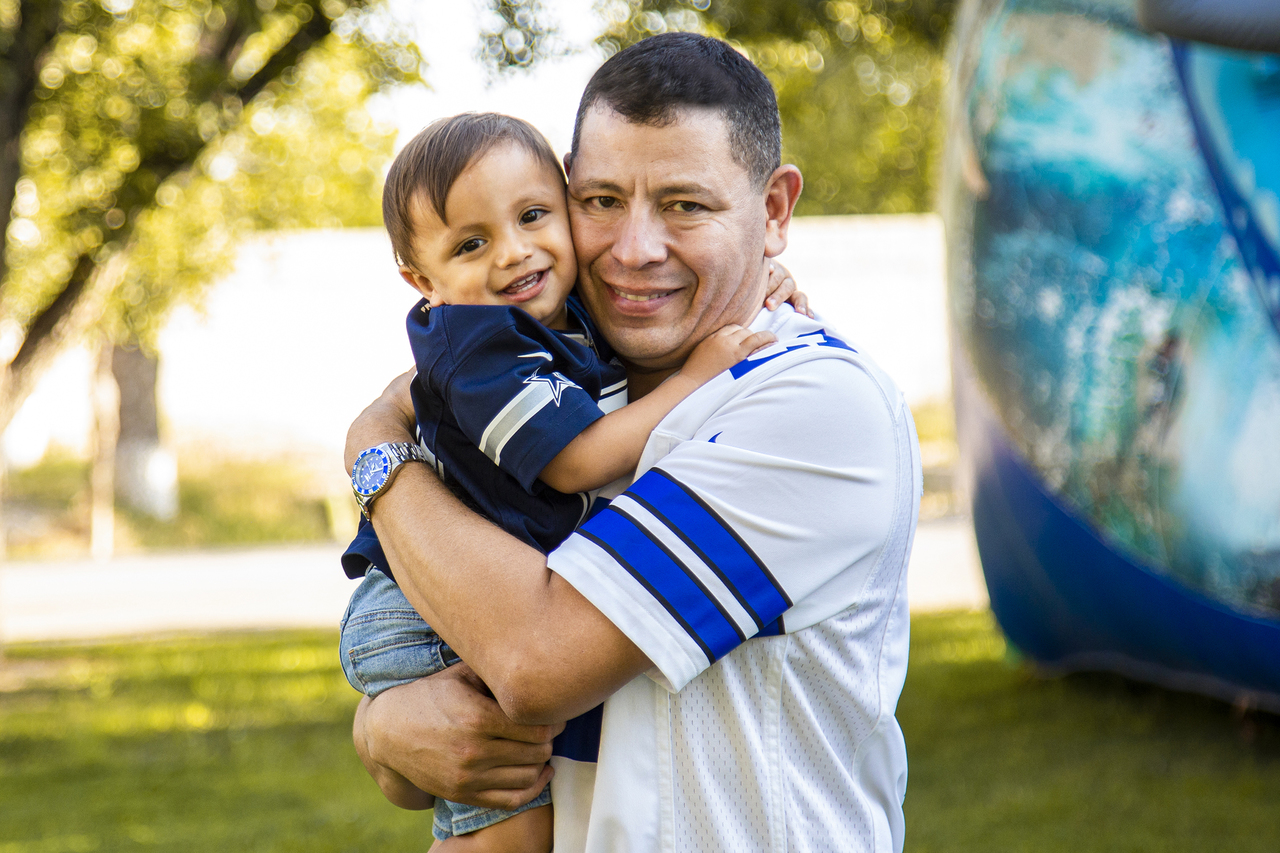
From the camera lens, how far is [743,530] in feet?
5.10

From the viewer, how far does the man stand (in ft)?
5.10

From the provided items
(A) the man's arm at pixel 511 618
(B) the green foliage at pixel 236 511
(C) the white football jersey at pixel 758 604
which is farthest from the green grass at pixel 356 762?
(B) the green foliage at pixel 236 511

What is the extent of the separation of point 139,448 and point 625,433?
1413 cm

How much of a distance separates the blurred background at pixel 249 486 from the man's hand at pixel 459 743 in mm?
2015

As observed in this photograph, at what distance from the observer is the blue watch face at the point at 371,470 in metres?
1.83

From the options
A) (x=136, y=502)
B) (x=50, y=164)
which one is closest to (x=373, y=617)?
(x=50, y=164)

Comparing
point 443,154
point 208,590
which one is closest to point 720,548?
point 443,154

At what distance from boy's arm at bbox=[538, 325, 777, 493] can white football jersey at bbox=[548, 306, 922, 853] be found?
3 cm

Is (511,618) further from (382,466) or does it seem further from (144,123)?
(144,123)

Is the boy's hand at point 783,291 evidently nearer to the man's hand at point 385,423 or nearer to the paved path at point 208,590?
the man's hand at point 385,423

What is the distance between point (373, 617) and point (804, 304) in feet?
2.88

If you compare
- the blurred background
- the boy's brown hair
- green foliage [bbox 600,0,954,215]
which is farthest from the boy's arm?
green foliage [bbox 600,0,954,215]

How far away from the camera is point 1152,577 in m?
5.26

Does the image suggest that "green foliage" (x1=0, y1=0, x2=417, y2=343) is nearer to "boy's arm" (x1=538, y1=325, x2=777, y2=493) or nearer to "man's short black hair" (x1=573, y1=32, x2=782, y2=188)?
"man's short black hair" (x1=573, y1=32, x2=782, y2=188)
